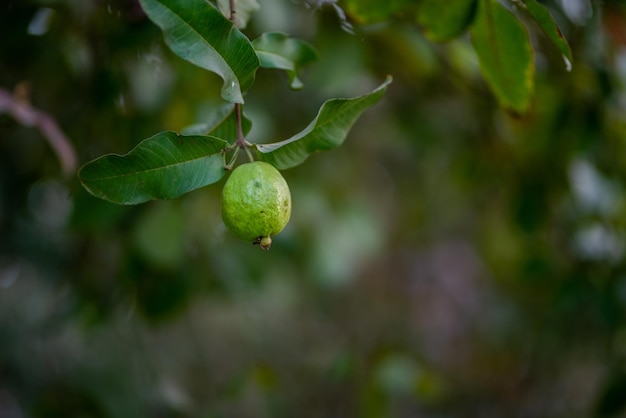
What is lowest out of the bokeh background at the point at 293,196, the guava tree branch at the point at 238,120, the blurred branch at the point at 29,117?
the bokeh background at the point at 293,196

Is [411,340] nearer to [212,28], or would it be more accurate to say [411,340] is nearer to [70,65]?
[70,65]

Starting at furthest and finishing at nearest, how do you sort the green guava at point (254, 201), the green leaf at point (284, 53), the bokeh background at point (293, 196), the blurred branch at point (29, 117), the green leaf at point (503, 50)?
the bokeh background at point (293, 196), the blurred branch at point (29, 117), the green leaf at point (503, 50), the green leaf at point (284, 53), the green guava at point (254, 201)

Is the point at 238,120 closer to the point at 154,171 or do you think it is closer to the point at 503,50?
the point at 154,171

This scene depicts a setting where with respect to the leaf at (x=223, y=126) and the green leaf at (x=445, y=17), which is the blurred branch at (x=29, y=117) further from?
the green leaf at (x=445, y=17)

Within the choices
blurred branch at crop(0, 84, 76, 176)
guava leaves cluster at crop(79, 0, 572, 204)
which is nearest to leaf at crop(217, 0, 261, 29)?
guava leaves cluster at crop(79, 0, 572, 204)

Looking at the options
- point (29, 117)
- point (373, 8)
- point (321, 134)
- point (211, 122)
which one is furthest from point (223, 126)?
point (29, 117)

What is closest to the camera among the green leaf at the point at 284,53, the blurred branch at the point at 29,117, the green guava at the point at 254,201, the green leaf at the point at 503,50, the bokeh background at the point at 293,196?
the green guava at the point at 254,201

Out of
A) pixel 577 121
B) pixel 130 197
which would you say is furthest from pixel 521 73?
pixel 577 121

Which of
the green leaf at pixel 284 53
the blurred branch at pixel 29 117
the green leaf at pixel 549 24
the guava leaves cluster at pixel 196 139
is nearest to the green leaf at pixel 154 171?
the guava leaves cluster at pixel 196 139
